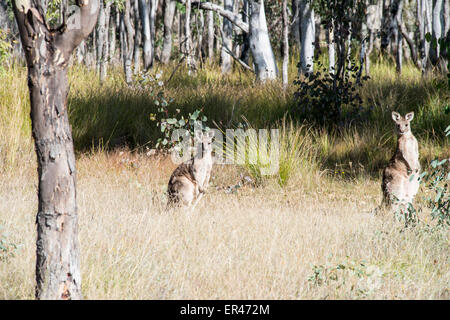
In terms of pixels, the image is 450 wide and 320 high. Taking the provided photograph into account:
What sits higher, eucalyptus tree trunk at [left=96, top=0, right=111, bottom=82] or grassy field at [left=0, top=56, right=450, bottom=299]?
eucalyptus tree trunk at [left=96, top=0, right=111, bottom=82]

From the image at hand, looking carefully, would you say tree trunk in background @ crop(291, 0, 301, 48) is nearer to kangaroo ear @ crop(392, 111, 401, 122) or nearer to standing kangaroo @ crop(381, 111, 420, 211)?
kangaroo ear @ crop(392, 111, 401, 122)

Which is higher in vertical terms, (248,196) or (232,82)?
(232,82)

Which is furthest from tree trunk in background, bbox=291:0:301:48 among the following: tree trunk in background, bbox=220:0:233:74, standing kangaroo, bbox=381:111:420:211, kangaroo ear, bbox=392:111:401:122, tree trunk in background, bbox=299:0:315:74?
standing kangaroo, bbox=381:111:420:211

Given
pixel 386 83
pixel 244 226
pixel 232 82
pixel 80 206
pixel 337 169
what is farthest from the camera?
pixel 232 82

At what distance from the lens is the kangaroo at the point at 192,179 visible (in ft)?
21.0

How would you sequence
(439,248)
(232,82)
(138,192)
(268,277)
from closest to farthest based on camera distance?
(268,277), (439,248), (138,192), (232,82)

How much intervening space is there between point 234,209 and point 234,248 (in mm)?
1606

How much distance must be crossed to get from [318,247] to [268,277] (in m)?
0.96

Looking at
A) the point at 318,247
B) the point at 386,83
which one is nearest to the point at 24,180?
the point at 318,247

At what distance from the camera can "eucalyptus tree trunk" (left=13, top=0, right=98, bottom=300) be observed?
11.1ft

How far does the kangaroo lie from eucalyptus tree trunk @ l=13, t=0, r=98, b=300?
9.45 ft

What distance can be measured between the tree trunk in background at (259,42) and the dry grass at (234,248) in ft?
20.8

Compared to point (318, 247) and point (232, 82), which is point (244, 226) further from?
point (232, 82)

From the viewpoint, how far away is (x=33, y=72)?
3395 mm
